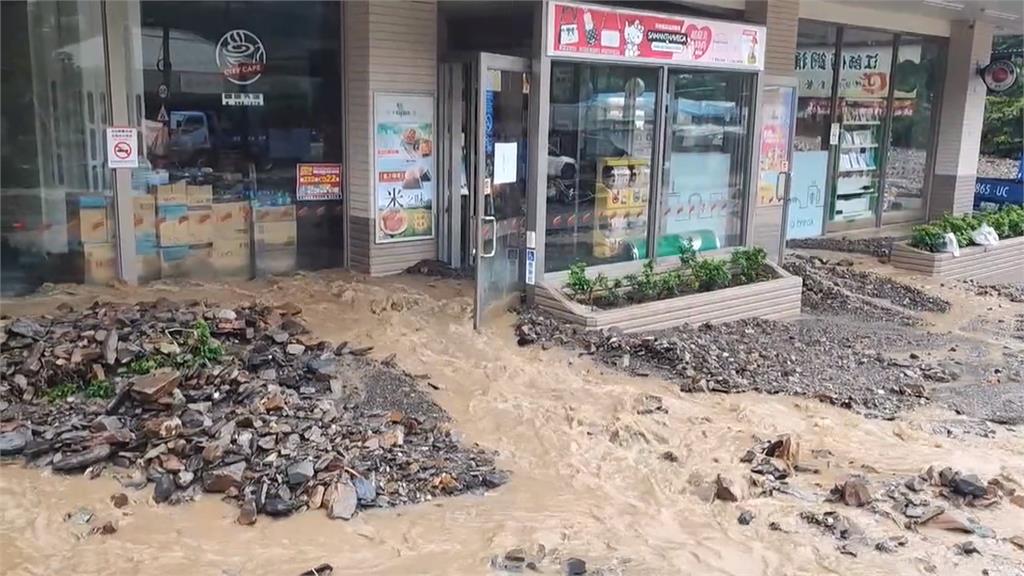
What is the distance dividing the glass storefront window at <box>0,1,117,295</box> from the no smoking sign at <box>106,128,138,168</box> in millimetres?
148

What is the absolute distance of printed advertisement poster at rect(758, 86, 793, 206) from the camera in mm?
12419

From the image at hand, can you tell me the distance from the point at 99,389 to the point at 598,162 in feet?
18.3

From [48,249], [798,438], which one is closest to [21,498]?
[48,249]

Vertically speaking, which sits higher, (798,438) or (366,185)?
(366,185)

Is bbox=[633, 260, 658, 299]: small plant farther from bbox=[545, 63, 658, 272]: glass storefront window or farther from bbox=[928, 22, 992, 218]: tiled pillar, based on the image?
bbox=[928, 22, 992, 218]: tiled pillar

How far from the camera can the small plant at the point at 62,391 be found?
626cm

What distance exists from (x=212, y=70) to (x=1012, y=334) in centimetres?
869

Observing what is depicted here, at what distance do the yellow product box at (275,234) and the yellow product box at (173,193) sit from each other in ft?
2.70

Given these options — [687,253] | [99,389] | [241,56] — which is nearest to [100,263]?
[241,56]

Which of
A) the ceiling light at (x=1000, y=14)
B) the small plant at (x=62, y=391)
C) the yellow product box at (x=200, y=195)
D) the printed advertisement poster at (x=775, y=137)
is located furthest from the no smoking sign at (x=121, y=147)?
the ceiling light at (x=1000, y=14)

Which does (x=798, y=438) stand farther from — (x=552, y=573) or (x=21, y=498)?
(x=21, y=498)

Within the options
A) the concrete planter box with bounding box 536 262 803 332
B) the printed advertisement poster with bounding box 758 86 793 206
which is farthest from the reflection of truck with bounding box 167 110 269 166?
the printed advertisement poster with bounding box 758 86 793 206

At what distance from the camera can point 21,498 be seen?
5066 millimetres

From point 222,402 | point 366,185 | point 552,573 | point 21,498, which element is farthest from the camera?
point 366,185
